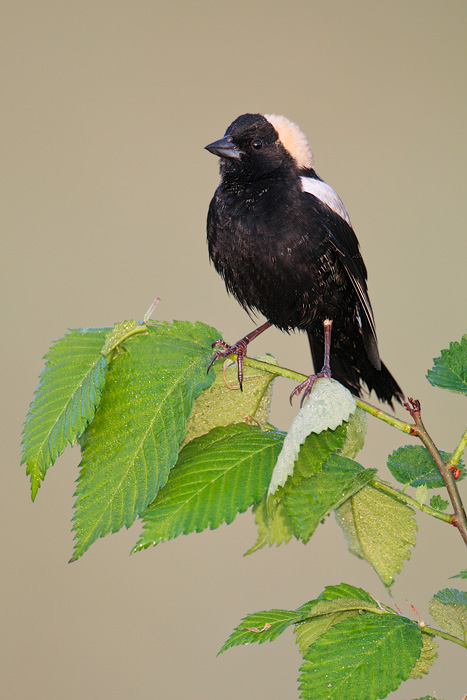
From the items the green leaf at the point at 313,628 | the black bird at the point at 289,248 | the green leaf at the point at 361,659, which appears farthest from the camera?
the black bird at the point at 289,248

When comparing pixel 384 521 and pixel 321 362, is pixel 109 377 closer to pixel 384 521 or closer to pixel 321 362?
pixel 384 521

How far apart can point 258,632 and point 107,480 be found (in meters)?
0.17

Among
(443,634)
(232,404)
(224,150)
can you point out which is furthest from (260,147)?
(443,634)

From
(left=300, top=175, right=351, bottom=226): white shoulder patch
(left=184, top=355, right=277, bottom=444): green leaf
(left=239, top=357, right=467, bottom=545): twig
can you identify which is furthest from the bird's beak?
(left=239, top=357, right=467, bottom=545): twig

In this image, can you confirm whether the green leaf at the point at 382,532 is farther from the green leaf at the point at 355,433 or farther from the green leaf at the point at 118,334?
the green leaf at the point at 118,334

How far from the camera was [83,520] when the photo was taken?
522 mm

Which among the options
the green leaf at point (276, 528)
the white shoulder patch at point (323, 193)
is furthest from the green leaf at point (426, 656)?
the white shoulder patch at point (323, 193)

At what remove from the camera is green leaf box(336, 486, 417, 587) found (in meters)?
0.60

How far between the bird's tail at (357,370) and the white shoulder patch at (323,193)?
0.21 meters

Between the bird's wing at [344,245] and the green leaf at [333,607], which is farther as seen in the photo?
the bird's wing at [344,245]

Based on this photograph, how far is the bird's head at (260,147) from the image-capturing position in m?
1.13

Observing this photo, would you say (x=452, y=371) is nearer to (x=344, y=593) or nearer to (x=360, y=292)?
(x=344, y=593)

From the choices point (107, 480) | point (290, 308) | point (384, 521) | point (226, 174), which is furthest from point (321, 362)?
point (107, 480)

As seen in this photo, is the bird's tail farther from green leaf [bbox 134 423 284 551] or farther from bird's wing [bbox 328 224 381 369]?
green leaf [bbox 134 423 284 551]
